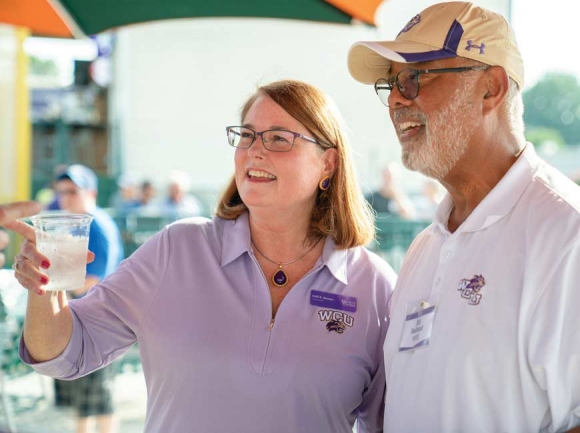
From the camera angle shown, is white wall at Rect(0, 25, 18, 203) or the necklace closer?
the necklace

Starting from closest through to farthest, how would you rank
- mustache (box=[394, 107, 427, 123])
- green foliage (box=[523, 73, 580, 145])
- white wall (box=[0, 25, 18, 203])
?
mustache (box=[394, 107, 427, 123]) → white wall (box=[0, 25, 18, 203]) → green foliage (box=[523, 73, 580, 145])

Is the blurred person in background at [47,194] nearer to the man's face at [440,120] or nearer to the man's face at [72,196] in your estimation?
the man's face at [72,196]

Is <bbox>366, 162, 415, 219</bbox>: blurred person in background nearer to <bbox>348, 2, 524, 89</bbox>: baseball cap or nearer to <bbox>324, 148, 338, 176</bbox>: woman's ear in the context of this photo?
<bbox>324, 148, 338, 176</bbox>: woman's ear

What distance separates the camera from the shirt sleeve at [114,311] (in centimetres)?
231

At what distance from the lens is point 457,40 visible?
2068 millimetres

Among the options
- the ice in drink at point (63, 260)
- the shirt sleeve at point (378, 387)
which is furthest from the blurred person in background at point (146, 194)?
the ice in drink at point (63, 260)

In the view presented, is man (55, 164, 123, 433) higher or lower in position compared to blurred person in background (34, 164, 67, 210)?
higher

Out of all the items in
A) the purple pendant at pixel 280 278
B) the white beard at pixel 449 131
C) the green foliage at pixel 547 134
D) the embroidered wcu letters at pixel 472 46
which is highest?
the embroidered wcu letters at pixel 472 46

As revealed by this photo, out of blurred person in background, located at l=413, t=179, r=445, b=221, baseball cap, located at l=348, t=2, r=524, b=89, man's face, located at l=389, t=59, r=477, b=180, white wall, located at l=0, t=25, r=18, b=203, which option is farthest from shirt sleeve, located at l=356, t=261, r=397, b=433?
white wall, located at l=0, t=25, r=18, b=203

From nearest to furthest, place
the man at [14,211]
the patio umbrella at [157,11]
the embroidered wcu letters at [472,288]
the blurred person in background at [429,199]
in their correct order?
the man at [14,211], the embroidered wcu letters at [472,288], the patio umbrella at [157,11], the blurred person in background at [429,199]

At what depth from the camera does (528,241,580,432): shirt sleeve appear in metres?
1.70

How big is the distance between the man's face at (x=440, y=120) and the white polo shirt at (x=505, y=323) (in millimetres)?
180

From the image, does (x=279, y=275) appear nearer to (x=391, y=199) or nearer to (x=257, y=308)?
(x=257, y=308)

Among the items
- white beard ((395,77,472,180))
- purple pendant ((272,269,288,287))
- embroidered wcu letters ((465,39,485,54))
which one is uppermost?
embroidered wcu letters ((465,39,485,54))
